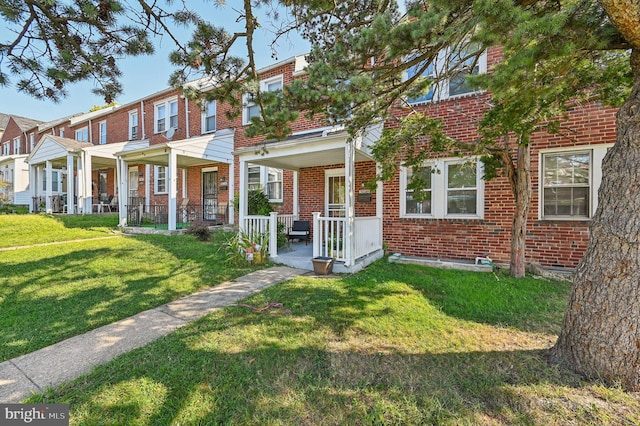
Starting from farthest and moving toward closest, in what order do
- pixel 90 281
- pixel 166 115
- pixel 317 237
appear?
1. pixel 166 115
2. pixel 317 237
3. pixel 90 281

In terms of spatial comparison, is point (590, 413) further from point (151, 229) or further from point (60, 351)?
point (151, 229)

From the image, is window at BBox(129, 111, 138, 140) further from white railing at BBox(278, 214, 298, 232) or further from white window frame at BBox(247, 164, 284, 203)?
white railing at BBox(278, 214, 298, 232)

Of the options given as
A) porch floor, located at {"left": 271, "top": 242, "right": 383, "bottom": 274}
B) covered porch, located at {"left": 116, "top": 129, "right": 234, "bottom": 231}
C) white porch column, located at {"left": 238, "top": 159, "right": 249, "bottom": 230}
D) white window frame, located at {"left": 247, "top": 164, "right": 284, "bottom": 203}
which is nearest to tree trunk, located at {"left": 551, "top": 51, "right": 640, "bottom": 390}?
porch floor, located at {"left": 271, "top": 242, "right": 383, "bottom": 274}

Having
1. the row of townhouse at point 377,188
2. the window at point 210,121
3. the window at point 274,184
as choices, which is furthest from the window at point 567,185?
the window at point 210,121

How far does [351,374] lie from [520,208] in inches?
200

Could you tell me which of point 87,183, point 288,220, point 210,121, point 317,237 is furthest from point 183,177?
point 317,237

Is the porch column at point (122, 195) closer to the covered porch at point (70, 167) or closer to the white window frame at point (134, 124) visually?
the covered porch at point (70, 167)

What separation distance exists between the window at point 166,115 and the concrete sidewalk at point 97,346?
37.3ft

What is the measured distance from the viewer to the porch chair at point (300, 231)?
8977 millimetres

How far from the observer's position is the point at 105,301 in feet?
14.2

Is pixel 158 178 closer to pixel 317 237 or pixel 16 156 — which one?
pixel 317 237


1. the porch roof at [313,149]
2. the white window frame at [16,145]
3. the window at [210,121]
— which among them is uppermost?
the white window frame at [16,145]

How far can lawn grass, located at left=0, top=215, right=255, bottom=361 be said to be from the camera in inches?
139

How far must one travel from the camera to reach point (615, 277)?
2400mm
